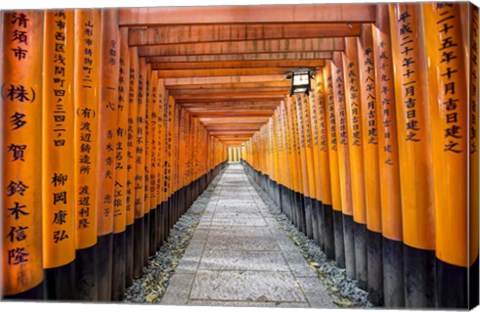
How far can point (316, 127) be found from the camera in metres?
5.04

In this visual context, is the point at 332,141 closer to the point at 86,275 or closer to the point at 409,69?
the point at 409,69

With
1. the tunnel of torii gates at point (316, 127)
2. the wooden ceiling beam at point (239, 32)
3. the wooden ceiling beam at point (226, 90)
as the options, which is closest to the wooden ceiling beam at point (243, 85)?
the wooden ceiling beam at point (226, 90)

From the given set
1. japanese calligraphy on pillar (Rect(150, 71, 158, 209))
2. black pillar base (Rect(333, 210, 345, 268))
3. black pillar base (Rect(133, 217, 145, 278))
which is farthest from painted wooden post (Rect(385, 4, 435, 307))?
japanese calligraphy on pillar (Rect(150, 71, 158, 209))

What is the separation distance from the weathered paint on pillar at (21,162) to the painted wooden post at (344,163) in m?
3.55

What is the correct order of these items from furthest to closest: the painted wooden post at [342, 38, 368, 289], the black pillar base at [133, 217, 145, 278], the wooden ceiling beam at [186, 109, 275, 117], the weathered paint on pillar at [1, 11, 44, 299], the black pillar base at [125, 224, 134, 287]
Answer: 1. the wooden ceiling beam at [186, 109, 275, 117]
2. the black pillar base at [133, 217, 145, 278]
3. the black pillar base at [125, 224, 134, 287]
4. the painted wooden post at [342, 38, 368, 289]
5. the weathered paint on pillar at [1, 11, 44, 299]

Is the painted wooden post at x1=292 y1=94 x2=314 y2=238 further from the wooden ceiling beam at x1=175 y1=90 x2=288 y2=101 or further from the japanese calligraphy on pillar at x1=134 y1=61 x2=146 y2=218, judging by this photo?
the japanese calligraphy on pillar at x1=134 y1=61 x2=146 y2=218

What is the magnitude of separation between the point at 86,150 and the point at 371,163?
120 inches

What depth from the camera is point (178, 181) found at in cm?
780

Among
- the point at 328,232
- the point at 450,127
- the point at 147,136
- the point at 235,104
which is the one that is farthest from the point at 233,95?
the point at 450,127

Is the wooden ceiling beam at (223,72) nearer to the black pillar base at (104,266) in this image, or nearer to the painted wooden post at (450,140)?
the painted wooden post at (450,140)

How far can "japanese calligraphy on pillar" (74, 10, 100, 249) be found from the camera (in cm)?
262

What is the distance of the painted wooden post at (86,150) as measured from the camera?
8.61ft

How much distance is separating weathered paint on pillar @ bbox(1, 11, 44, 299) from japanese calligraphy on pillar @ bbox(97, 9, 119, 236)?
3.03 ft

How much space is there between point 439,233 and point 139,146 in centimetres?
380
